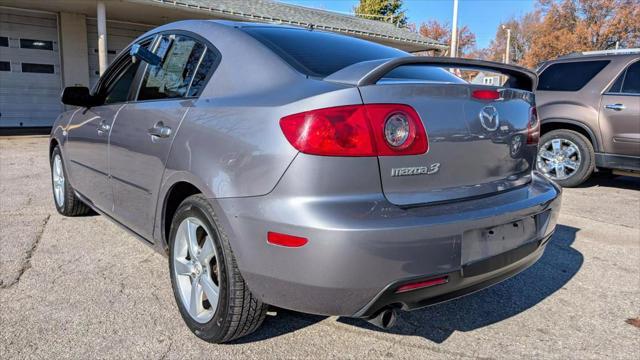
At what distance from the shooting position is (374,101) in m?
Answer: 1.91

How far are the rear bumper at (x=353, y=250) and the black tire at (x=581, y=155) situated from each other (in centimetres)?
523

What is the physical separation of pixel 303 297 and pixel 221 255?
0.46m

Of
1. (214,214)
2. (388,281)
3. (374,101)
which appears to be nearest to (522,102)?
(374,101)

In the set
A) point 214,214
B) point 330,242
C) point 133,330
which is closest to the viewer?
point 330,242

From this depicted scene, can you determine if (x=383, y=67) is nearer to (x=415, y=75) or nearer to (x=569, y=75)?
(x=415, y=75)

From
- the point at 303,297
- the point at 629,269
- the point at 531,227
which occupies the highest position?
the point at 531,227

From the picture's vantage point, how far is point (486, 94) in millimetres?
2256

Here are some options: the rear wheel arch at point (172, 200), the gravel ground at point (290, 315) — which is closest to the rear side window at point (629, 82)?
the gravel ground at point (290, 315)

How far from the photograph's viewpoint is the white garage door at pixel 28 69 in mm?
13648

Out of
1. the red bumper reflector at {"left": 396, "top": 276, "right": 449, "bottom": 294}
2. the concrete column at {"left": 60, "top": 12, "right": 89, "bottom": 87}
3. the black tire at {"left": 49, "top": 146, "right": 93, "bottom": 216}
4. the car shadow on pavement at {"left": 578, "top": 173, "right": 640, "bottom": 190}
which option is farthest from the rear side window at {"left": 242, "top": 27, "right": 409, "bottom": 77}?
the concrete column at {"left": 60, "top": 12, "right": 89, "bottom": 87}

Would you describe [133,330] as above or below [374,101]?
below

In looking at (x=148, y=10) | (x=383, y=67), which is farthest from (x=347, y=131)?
(x=148, y=10)

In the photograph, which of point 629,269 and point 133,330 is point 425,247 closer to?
point 133,330

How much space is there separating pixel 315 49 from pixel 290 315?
1.47 meters
